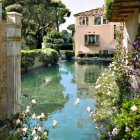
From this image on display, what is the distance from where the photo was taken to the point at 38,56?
3612 cm

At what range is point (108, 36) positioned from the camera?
48469 mm

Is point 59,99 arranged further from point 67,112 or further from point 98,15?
point 98,15

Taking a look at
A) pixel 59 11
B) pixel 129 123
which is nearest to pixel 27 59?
pixel 59 11

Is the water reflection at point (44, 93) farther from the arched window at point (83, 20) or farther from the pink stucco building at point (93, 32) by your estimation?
the arched window at point (83, 20)

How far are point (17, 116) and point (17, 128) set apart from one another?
0.39 metres

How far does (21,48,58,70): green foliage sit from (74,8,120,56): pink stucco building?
366 inches

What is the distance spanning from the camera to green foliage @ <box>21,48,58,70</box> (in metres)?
31.2

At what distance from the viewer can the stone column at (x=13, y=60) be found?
7.76m

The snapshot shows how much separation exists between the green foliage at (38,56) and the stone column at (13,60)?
22.6m

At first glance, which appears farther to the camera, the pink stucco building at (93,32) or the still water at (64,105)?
the pink stucco building at (93,32)

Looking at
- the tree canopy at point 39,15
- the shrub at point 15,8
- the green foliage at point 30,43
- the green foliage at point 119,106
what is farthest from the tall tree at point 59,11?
the green foliage at point 119,106

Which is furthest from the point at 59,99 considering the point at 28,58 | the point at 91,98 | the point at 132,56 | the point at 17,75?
the point at 28,58

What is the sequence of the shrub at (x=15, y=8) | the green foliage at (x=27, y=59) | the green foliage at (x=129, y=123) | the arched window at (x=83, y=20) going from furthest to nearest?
the arched window at (x=83, y=20) < the shrub at (x=15, y=8) < the green foliage at (x=27, y=59) < the green foliage at (x=129, y=123)

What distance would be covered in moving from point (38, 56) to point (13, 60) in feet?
92.9
